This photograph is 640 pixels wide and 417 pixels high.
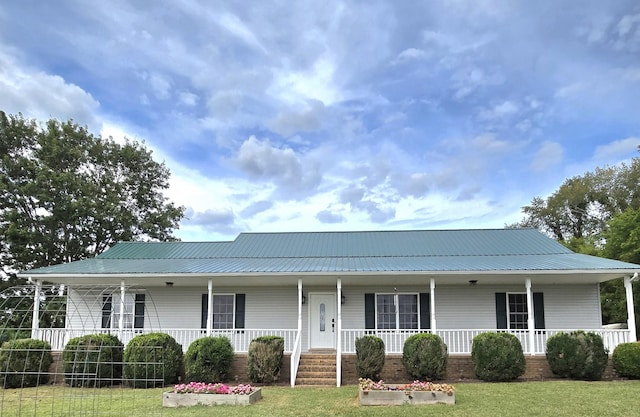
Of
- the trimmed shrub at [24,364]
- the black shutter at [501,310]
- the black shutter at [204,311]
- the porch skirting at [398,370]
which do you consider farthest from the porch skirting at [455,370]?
the trimmed shrub at [24,364]

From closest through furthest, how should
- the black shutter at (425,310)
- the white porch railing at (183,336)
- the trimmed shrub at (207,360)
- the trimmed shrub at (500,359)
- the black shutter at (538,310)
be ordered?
the trimmed shrub at (500,359), the trimmed shrub at (207,360), the white porch railing at (183,336), the black shutter at (538,310), the black shutter at (425,310)

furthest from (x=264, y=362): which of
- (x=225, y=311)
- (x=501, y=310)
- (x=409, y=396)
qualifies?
(x=501, y=310)

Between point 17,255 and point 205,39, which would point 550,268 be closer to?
Result: point 205,39

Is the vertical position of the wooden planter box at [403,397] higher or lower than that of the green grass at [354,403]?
higher

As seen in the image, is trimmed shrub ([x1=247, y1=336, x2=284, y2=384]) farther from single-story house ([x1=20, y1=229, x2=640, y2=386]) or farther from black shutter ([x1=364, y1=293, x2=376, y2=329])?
black shutter ([x1=364, y1=293, x2=376, y2=329])

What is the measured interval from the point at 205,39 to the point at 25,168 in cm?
1584

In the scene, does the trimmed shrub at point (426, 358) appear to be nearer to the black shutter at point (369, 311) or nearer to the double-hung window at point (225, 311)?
the black shutter at point (369, 311)

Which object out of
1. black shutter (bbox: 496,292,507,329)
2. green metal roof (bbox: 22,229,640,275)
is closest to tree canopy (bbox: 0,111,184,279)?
green metal roof (bbox: 22,229,640,275)

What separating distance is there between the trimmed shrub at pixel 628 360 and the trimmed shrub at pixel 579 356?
38 cm

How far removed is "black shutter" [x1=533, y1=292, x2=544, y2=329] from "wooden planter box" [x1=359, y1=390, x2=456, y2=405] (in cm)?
747

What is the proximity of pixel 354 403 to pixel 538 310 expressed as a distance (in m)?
8.80

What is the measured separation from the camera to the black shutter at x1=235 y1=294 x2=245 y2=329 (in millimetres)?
17305

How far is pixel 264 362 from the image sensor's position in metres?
13.8

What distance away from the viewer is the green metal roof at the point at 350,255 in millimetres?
15453
